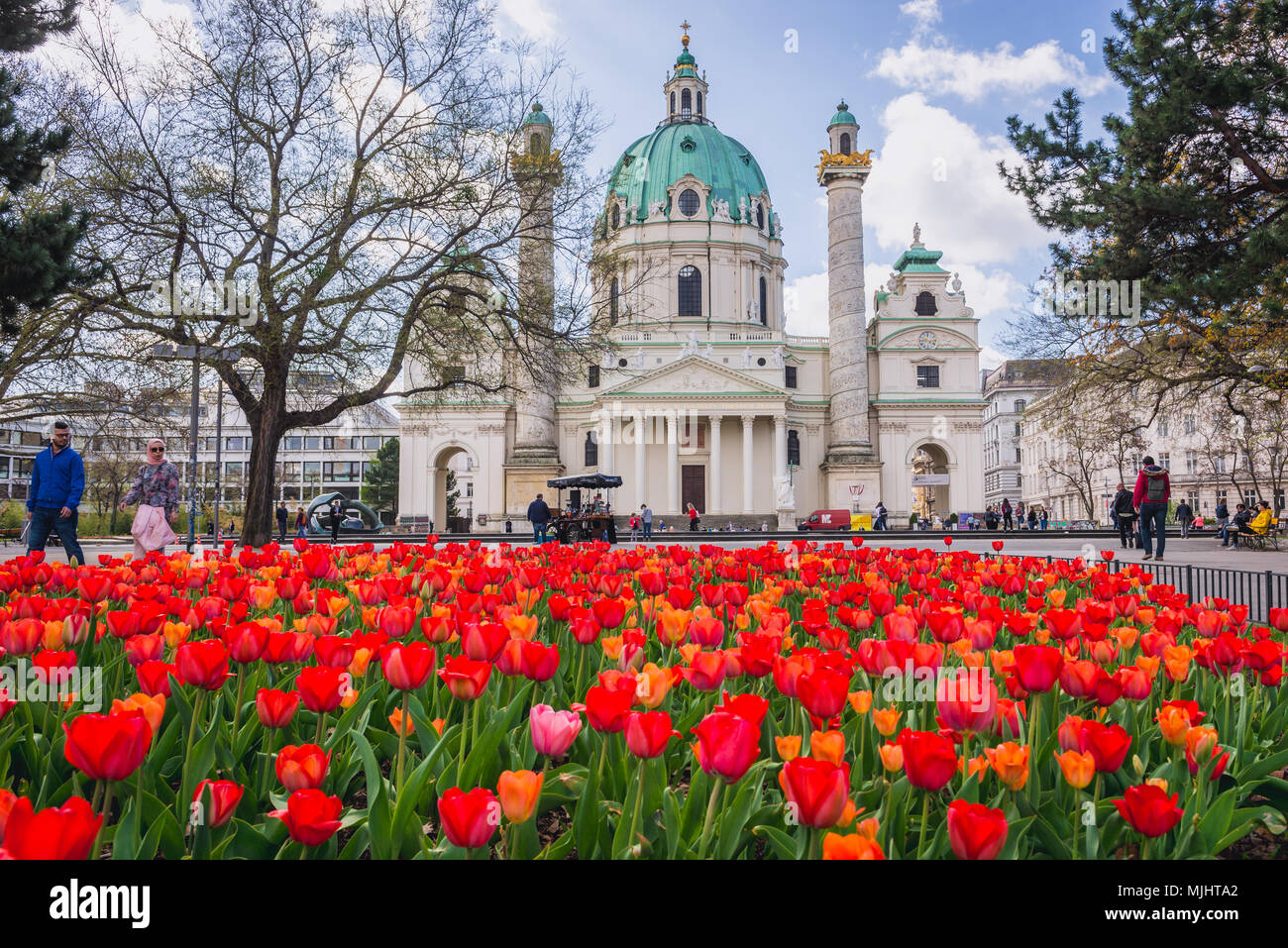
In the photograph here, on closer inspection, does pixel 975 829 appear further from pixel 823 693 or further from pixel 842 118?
pixel 842 118

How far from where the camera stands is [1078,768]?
1.50 meters

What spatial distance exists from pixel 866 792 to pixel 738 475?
165ft

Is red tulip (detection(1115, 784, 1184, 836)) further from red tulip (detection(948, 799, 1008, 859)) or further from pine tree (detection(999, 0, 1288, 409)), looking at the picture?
pine tree (detection(999, 0, 1288, 409))

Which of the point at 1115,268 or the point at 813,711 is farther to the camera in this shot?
the point at 1115,268

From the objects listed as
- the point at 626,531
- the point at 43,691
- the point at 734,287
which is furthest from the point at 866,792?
the point at 734,287

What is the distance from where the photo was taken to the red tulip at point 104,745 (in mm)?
1320

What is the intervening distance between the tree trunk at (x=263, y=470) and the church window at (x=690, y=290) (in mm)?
40717

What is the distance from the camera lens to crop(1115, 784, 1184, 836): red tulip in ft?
4.24

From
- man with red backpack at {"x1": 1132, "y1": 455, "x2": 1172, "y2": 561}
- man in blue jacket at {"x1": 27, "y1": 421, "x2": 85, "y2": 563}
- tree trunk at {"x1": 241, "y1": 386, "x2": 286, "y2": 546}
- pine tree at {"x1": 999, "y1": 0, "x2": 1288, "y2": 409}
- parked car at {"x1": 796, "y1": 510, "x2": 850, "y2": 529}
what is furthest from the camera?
parked car at {"x1": 796, "y1": 510, "x2": 850, "y2": 529}

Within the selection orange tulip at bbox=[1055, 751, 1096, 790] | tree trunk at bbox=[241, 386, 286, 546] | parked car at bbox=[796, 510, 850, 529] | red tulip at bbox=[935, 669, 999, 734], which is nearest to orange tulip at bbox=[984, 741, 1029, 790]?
orange tulip at bbox=[1055, 751, 1096, 790]

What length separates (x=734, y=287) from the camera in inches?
2158

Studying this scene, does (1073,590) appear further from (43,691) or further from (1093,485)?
(1093,485)

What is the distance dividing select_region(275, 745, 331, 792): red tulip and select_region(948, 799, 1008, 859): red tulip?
95cm

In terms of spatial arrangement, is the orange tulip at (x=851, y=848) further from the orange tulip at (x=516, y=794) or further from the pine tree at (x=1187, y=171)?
the pine tree at (x=1187, y=171)
